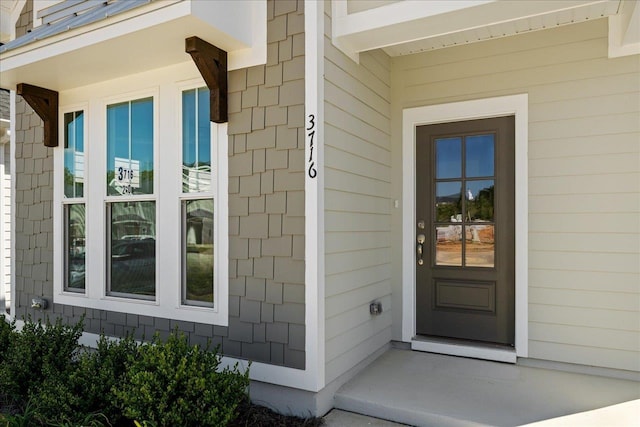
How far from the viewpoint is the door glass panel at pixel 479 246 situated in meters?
3.76

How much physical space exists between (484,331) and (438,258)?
2.34 ft

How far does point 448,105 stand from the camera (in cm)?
386

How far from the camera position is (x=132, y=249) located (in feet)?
12.4

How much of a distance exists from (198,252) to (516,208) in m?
2.54

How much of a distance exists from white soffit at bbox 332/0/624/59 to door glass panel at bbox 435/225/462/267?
Result: 61.7 inches

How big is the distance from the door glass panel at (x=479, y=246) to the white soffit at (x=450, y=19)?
154cm

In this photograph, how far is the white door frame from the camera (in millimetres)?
3562

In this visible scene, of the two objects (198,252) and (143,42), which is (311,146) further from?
(143,42)

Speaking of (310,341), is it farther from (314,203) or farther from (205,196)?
(205,196)

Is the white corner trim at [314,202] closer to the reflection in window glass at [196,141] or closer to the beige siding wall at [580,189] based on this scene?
the reflection in window glass at [196,141]

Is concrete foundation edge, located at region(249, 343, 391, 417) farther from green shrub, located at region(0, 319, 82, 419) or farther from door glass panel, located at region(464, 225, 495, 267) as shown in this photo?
door glass panel, located at region(464, 225, 495, 267)

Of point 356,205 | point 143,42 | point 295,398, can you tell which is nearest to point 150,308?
point 295,398

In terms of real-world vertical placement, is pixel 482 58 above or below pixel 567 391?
above

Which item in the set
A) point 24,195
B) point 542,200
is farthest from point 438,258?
point 24,195
